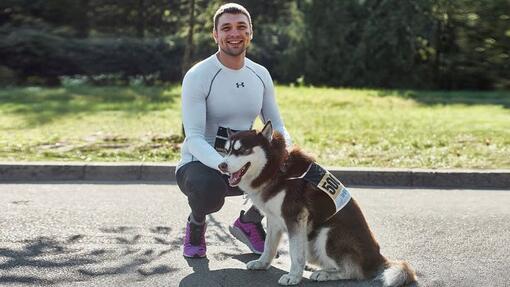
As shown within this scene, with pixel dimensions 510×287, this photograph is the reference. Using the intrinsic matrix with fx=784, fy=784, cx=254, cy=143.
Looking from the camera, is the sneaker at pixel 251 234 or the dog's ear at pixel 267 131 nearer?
the dog's ear at pixel 267 131

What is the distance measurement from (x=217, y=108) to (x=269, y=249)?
1.02m

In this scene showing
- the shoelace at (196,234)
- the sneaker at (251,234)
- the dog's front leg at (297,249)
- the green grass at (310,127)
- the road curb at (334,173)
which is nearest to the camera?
the dog's front leg at (297,249)

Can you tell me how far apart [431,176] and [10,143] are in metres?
5.29

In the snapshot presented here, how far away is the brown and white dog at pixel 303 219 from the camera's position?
473 cm

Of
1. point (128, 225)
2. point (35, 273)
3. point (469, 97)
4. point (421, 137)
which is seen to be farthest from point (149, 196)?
point (469, 97)

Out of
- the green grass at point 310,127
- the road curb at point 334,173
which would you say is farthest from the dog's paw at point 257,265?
the road curb at point 334,173

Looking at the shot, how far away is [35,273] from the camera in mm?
5176

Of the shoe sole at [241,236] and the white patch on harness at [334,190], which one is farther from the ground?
the white patch on harness at [334,190]

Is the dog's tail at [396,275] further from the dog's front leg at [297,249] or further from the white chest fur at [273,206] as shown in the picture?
the white chest fur at [273,206]

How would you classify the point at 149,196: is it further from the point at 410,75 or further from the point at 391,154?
the point at 410,75

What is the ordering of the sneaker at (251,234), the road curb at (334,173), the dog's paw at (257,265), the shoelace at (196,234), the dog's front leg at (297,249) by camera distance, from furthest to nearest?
the road curb at (334,173) < the sneaker at (251,234) < the shoelace at (196,234) < the dog's paw at (257,265) < the dog's front leg at (297,249)

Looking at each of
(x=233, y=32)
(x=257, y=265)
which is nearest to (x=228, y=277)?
(x=257, y=265)

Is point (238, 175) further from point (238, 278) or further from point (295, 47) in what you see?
point (295, 47)

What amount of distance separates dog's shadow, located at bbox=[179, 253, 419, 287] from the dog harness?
47 cm
